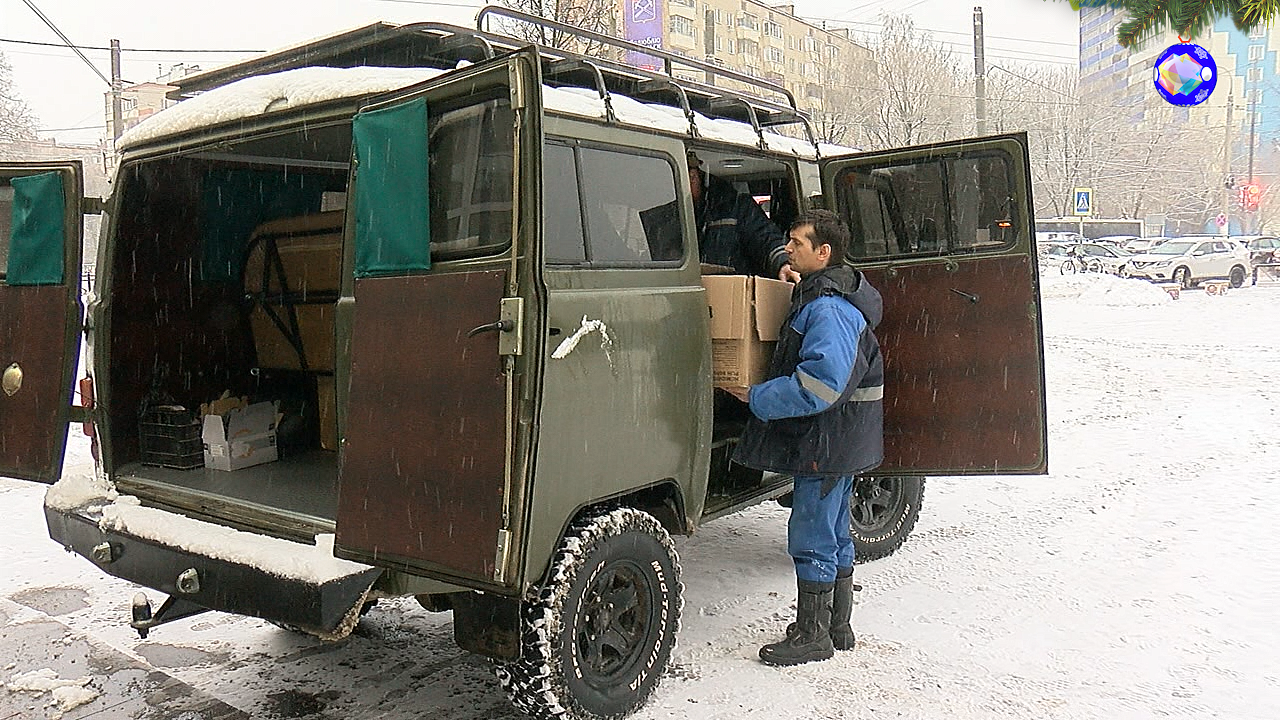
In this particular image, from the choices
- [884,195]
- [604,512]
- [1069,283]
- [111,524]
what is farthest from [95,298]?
[1069,283]

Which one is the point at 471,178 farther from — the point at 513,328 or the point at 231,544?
the point at 231,544

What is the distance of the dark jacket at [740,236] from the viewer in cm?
532

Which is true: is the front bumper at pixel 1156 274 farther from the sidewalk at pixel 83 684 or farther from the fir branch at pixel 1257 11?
the sidewalk at pixel 83 684

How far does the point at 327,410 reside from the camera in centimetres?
546

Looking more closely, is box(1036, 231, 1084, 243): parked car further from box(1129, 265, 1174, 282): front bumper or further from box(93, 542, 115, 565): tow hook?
box(93, 542, 115, 565): tow hook

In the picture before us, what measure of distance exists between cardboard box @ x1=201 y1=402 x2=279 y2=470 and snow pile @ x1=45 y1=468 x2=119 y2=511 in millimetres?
525

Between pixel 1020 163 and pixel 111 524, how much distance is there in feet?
14.5

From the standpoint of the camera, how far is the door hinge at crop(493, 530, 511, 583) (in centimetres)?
304

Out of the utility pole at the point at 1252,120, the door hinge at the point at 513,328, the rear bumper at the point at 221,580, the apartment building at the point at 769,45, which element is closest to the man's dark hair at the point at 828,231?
the utility pole at the point at 1252,120

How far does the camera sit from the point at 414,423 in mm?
3238

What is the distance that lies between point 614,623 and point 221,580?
1.47m

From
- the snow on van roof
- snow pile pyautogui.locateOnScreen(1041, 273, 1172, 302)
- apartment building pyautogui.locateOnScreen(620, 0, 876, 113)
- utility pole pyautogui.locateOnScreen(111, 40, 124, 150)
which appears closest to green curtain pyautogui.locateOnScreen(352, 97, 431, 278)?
the snow on van roof

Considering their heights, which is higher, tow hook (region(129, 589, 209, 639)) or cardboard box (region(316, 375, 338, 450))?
cardboard box (region(316, 375, 338, 450))

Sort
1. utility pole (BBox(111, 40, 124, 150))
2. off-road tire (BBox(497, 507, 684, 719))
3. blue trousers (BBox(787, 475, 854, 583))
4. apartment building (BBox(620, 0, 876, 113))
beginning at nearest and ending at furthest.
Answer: off-road tire (BBox(497, 507, 684, 719)), blue trousers (BBox(787, 475, 854, 583)), utility pole (BBox(111, 40, 124, 150)), apartment building (BBox(620, 0, 876, 113))
